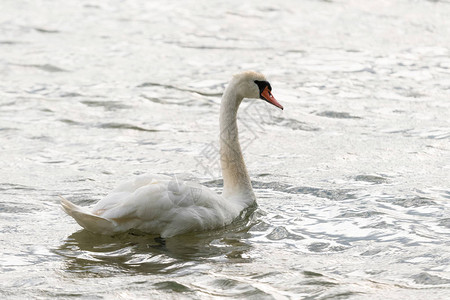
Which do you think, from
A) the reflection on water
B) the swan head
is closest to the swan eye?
the swan head

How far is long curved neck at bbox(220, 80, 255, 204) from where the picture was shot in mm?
9195

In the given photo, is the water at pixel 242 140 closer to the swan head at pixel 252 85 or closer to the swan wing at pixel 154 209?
the swan wing at pixel 154 209

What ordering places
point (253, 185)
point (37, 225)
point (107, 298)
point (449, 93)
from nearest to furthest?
1. point (107, 298)
2. point (37, 225)
3. point (253, 185)
4. point (449, 93)

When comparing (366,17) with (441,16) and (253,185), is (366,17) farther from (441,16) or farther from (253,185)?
(253,185)

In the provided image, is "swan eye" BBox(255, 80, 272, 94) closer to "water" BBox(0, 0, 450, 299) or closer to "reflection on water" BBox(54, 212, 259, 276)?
"water" BBox(0, 0, 450, 299)

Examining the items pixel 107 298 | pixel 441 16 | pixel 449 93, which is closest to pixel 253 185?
pixel 107 298

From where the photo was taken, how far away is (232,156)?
9328 millimetres

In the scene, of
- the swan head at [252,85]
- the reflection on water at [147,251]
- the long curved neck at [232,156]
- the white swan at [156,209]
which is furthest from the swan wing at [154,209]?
the swan head at [252,85]

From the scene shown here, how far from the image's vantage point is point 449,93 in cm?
1391

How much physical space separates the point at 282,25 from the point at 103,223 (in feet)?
37.1

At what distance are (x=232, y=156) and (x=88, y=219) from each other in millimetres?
2032

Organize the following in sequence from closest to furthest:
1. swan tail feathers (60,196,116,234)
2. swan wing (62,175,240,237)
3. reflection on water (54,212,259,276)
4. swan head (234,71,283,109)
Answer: reflection on water (54,212,259,276) < swan tail feathers (60,196,116,234) < swan wing (62,175,240,237) < swan head (234,71,283,109)

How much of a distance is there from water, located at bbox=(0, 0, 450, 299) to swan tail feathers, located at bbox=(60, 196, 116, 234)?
21cm

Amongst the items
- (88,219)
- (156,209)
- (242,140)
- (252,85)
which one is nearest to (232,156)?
(252,85)
